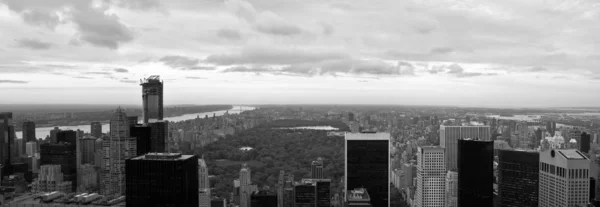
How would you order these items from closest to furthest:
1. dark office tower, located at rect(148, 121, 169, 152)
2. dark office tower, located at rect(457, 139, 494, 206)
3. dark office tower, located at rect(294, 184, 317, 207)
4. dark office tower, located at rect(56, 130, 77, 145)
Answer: dark office tower, located at rect(457, 139, 494, 206) → dark office tower, located at rect(294, 184, 317, 207) → dark office tower, located at rect(148, 121, 169, 152) → dark office tower, located at rect(56, 130, 77, 145)

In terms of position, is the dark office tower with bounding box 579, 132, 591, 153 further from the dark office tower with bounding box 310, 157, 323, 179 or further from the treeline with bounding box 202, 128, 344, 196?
the dark office tower with bounding box 310, 157, 323, 179

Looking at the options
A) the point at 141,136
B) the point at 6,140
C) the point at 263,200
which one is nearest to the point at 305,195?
the point at 263,200

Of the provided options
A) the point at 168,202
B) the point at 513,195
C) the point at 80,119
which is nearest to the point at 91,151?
the point at 80,119

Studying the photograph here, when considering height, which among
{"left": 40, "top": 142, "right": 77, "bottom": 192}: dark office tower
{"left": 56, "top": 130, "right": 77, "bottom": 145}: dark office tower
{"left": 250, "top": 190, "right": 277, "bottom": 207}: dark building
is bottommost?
{"left": 250, "top": 190, "right": 277, "bottom": 207}: dark building

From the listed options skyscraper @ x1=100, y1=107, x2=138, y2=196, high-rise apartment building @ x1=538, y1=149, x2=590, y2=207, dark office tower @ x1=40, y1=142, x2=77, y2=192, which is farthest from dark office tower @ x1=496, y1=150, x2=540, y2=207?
dark office tower @ x1=40, y1=142, x2=77, y2=192

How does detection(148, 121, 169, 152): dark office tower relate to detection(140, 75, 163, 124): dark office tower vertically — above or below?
below

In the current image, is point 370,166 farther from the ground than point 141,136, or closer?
closer

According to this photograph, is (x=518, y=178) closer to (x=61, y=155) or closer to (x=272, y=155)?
(x=272, y=155)
